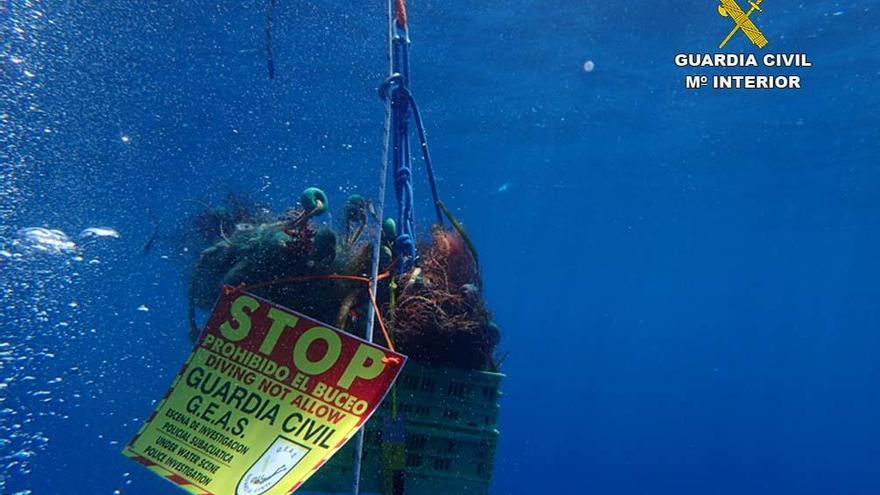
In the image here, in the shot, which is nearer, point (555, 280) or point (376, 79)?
point (376, 79)

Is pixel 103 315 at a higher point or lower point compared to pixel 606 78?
lower

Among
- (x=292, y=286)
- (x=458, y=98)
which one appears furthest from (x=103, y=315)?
(x=292, y=286)

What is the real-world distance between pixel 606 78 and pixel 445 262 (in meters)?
18.1

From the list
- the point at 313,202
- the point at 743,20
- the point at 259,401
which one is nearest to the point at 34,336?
the point at 313,202

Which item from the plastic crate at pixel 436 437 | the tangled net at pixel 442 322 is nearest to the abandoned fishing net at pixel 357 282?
the tangled net at pixel 442 322

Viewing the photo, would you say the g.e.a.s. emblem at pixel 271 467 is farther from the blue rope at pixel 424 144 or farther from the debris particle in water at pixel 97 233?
the debris particle in water at pixel 97 233

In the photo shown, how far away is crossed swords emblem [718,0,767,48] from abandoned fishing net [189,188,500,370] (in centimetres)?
1478

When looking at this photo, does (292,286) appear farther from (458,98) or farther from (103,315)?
(103,315)

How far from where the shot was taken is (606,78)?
20.9 meters

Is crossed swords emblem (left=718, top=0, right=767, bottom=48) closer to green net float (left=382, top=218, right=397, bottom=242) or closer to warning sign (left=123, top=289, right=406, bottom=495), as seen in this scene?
green net float (left=382, top=218, right=397, bottom=242)

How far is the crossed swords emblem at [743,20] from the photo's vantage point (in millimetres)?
16062

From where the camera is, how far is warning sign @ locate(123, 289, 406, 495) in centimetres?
272

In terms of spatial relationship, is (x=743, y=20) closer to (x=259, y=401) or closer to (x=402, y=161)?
(x=402, y=161)

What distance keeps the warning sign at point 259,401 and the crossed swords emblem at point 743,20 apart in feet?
54.6
